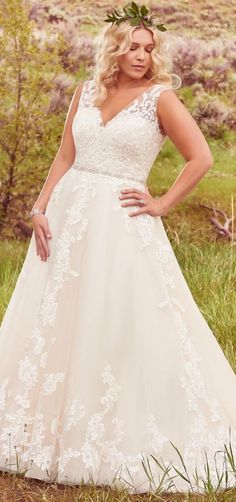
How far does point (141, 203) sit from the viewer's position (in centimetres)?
457

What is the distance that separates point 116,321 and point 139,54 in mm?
1285

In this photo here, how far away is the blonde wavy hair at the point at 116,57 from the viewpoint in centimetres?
459

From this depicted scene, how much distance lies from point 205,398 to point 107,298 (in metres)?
0.70

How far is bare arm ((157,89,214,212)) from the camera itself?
4.52 m

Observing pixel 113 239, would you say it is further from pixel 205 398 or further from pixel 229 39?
pixel 229 39

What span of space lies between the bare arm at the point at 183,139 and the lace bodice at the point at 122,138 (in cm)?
5

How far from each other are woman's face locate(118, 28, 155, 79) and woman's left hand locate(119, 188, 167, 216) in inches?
22.4

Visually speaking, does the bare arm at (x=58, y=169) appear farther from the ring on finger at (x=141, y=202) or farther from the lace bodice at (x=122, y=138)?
the ring on finger at (x=141, y=202)

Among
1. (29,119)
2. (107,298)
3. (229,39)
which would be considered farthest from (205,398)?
(229,39)

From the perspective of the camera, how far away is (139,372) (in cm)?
A: 450

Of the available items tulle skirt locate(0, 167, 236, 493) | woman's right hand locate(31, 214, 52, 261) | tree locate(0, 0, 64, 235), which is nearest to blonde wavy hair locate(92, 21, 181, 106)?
tulle skirt locate(0, 167, 236, 493)

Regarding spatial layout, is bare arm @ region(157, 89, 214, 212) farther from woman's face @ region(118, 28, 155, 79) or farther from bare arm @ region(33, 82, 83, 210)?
bare arm @ region(33, 82, 83, 210)

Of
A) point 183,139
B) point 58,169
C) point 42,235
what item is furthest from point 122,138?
point 42,235

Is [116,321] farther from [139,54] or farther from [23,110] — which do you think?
[23,110]
